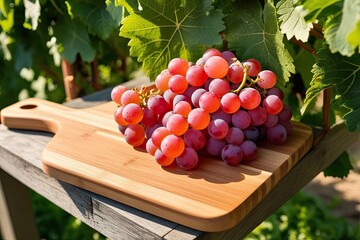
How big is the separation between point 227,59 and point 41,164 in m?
0.42

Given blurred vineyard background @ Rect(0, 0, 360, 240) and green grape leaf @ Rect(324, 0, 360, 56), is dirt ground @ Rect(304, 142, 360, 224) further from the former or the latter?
green grape leaf @ Rect(324, 0, 360, 56)

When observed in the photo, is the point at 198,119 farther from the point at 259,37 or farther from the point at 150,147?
the point at 259,37

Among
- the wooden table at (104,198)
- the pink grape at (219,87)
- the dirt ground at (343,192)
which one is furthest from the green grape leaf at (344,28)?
the dirt ground at (343,192)

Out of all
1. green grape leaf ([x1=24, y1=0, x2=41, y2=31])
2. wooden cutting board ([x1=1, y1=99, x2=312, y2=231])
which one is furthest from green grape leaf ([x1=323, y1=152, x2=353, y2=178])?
green grape leaf ([x1=24, y1=0, x2=41, y2=31])

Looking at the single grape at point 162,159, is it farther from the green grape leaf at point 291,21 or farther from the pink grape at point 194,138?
the green grape leaf at point 291,21

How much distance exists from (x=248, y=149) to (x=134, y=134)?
214 millimetres

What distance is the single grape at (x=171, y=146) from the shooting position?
2.67 feet

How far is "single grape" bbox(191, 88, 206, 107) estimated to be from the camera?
0.86 meters

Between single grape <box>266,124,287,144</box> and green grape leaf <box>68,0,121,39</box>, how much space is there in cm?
59

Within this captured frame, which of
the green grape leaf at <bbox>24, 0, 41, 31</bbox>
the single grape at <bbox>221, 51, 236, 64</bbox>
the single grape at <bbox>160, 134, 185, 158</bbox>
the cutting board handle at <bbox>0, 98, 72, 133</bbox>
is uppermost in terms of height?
the green grape leaf at <bbox>24, 0, 41, 31</bbox>

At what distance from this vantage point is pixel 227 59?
923 mm

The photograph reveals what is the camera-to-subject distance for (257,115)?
857 mm

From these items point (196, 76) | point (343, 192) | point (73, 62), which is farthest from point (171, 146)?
point (343, 192)

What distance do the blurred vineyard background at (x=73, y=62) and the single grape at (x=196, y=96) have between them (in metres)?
0.44
